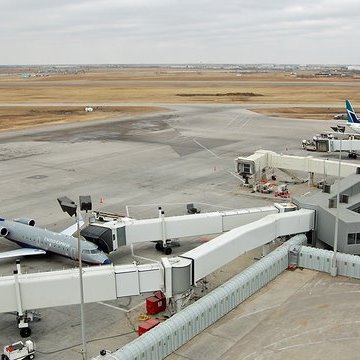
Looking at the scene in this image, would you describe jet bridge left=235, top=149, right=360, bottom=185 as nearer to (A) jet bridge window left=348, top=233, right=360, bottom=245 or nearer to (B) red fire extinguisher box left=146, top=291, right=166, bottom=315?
(A) jet bridge window left=348, top=233, right=360, bottom=245

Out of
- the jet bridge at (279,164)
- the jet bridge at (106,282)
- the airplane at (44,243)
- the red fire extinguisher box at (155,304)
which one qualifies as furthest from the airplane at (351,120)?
the red fire extinguisher box at (155,304)

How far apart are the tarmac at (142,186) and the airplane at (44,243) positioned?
1.11 meters

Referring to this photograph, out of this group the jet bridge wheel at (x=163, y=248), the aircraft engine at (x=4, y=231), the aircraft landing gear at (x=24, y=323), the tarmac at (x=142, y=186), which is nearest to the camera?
the aircraft landing gear at (x=24, y=323)

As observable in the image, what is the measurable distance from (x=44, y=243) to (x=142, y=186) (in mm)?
26745

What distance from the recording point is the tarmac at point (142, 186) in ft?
95.9

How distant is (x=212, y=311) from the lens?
2955 cm

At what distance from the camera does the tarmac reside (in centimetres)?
2922

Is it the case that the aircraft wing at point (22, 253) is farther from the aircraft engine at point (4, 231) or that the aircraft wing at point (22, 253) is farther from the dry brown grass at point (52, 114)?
the dry brown grass at point (52, 114)

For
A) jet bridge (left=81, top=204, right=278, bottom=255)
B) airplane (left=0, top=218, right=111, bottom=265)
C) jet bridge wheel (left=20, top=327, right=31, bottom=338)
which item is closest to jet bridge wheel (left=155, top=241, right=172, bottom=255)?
jet bridge (left=81, top=204, right=278, bottom=255)

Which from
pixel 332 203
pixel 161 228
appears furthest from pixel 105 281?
pixel 332 203

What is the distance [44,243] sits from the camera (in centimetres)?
4081

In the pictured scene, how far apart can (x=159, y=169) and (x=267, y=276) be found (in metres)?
43.8

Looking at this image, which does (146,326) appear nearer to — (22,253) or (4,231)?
(22,253)

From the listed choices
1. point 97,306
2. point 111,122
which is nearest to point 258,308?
point 97,306
